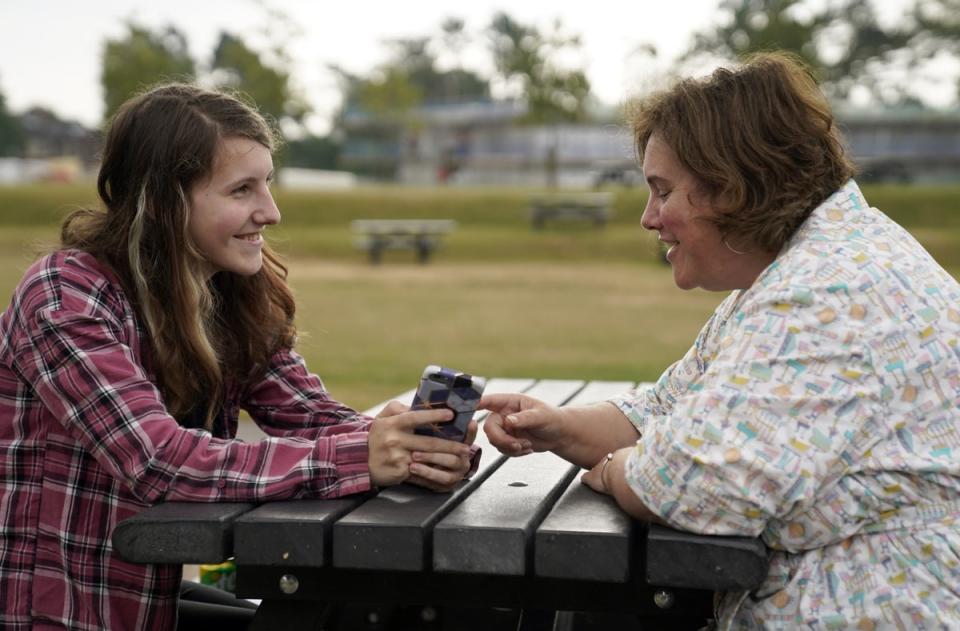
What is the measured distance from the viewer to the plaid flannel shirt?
2221mm

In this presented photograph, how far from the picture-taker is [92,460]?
234cm

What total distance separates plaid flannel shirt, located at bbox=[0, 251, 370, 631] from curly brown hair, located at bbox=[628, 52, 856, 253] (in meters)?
0.85

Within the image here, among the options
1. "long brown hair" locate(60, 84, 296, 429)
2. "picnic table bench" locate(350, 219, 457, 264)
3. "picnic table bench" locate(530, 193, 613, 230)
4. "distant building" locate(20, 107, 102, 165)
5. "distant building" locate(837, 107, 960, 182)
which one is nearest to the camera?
A: "long brown hair" locate(60, 84, 296, 429)

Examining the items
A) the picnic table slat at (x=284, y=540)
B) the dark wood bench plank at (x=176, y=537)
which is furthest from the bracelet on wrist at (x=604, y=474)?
the dark wood bench plank at (x=176, y=537)

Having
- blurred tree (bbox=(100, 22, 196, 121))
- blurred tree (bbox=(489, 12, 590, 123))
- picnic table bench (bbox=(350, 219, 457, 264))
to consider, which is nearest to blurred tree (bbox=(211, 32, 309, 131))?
blurred tree (bbox=(100, 22, 196, 121))

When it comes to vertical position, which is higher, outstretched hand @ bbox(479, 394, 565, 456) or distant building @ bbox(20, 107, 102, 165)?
distant building @ bbox(20, 107, 102, 165)

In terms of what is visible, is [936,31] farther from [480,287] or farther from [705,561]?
[705,561]

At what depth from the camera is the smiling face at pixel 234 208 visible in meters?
2.56

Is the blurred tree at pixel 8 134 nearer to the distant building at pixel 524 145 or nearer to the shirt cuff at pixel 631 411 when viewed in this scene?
the distant building at pixel 524 145

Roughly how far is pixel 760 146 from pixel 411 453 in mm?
890

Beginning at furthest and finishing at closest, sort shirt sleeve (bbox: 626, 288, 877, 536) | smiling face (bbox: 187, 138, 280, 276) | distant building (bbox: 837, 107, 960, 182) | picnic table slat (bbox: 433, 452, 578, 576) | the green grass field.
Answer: distant building (bbox: 837, 107, 960, 182) → the green grass field → smiling face (bbox: 187, 138, 280, 276) → picnic table slat (bbox: 433, 452, 578, 576) → shirt sleeve (bbox: 626, 288, 877, 536)

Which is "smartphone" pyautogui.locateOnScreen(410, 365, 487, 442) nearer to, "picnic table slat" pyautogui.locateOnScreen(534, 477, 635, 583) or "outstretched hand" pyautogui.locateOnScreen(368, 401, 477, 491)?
"outstretched hand" pyautogui.locateOnScreen(368, 401, 477, 491)

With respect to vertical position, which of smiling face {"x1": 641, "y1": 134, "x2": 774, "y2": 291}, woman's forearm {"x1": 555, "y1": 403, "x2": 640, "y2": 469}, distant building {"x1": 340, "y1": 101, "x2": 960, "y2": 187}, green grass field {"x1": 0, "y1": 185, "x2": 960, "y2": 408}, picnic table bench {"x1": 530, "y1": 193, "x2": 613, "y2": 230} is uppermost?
distant building {"x1": 340, "y1": 101, "x2": 960, "y2": 187}

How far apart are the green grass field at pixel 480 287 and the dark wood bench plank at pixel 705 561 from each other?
55.3 inches
